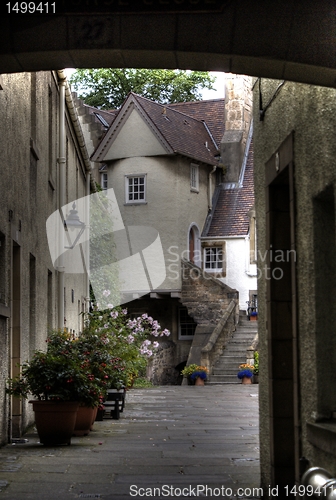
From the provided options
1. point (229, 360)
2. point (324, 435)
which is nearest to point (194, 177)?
point (229, 360)

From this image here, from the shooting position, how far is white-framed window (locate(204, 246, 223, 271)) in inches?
1393

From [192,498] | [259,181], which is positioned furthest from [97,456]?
A: [259,181]

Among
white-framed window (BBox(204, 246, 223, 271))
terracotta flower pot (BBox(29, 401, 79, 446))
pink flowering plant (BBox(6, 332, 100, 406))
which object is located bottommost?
terracotta flower pot (BBox(29, 401, 79, 446))

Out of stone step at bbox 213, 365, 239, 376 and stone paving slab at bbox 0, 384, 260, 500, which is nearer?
stone paving slab at bbox 0, 384, 260, 500

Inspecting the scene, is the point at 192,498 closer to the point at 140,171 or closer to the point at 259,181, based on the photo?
the point at 259,181

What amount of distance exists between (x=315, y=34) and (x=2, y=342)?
20.0 feet

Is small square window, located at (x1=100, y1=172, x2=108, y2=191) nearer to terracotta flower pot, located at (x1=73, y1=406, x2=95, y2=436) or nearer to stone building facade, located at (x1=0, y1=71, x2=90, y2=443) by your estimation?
stone building facade, located at (x1=0, y1=71, x2=90, y2=443)

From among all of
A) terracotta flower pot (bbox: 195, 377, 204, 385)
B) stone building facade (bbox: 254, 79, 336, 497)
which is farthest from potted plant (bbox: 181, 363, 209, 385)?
stone building facade (bbox: 254, 79, 336, 497)

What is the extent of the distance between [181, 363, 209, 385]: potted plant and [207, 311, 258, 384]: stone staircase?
1.18ft

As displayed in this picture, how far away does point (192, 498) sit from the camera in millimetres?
6902

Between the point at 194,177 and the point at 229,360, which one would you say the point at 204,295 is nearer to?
the point at 229,360

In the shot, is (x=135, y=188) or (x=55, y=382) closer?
(x=55, y=382)

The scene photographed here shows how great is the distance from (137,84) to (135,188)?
1036cm

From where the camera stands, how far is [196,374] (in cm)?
2795
